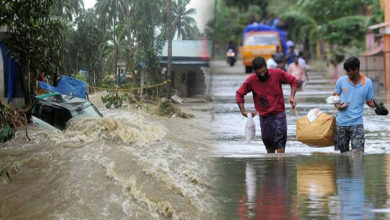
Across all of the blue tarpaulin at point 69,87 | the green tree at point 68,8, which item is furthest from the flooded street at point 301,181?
the green tree at point 68,8

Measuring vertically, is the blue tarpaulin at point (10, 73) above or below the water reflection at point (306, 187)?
above

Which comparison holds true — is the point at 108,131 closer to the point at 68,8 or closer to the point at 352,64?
the point at 68,8

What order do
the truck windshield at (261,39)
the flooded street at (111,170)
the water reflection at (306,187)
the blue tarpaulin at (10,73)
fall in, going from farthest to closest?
the truck windshield at (261,39) < the blue tarpaulin at (10,73) < the flooded street at (111,170) < the water reflection at (306,187)

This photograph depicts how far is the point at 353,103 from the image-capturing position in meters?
10.1

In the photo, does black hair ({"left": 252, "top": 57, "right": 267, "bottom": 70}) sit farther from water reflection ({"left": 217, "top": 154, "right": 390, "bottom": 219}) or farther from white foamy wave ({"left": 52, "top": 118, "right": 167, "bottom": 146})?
white foamy wave ({"left": 52, "top": 118, "right": 167, "bottom": 146})

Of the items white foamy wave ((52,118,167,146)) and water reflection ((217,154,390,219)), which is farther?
white foamy wave ((52,118,167,146))

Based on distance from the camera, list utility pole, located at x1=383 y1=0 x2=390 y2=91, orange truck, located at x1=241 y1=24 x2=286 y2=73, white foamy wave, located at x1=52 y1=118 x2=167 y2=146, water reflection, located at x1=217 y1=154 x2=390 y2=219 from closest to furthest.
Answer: water reflection, located at x1=217 y1=154 x2=390 y2=219
white foamy wave, located at x1=52 y1=118 x2=167 y2=146
utility pole, located at x1=383 y1=0 x2=390 y2=91
orange truck, located at x1=241 y1=24 x2=286 y2=73

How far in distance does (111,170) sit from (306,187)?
95.4 inches

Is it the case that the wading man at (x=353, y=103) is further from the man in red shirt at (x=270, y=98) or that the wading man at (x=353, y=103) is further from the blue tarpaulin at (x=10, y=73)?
the blue tarpaulin at (x=10, y=73)

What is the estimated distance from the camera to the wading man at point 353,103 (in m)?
10.1

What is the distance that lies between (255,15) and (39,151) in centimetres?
6000

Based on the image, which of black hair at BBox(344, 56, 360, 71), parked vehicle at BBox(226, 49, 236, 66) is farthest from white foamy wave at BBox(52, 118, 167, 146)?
parked vehicle at BBox(226, 49, 236, 66)

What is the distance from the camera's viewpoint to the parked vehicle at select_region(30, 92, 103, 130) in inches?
424

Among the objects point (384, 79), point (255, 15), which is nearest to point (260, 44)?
point (384, 79)
